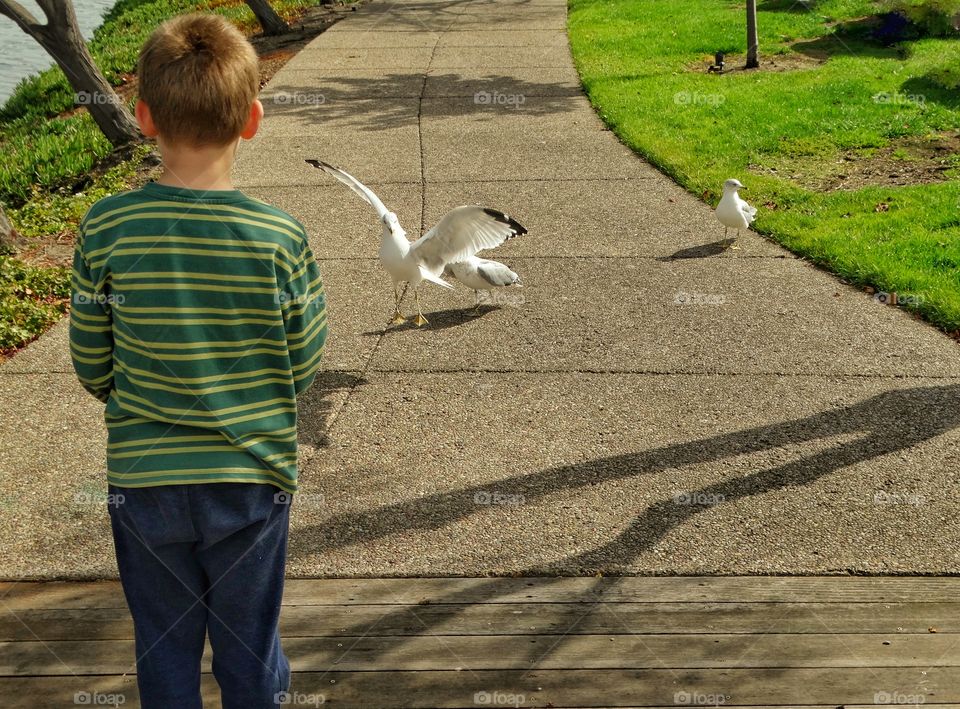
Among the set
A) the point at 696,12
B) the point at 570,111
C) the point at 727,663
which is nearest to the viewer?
the point at 727,663

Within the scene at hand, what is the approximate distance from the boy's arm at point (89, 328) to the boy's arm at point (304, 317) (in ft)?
1.36

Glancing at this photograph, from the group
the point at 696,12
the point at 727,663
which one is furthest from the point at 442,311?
the point at 696,12

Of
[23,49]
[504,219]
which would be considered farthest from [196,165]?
[23,49]

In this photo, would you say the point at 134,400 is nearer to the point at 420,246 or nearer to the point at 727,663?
the point at 727,663

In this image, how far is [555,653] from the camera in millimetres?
3566

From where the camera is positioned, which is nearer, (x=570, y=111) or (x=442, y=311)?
(x=442, y=311)

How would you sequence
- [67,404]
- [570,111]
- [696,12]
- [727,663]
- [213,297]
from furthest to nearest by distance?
[696,12], [570,111], [67,404], [727,663], [213,297]

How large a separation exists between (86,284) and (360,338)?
13.7ft

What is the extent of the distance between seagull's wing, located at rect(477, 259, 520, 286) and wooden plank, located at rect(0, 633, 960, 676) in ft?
11.2

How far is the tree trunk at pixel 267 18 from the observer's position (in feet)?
54.6

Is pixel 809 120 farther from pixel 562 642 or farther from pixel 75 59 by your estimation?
pixel 562 642

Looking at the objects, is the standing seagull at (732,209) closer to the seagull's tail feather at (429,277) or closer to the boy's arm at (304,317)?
the seagull's tail feather at (429,277)

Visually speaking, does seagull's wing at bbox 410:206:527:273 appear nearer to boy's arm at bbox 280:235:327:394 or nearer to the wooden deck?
the wooden deck

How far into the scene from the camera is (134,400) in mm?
2344
